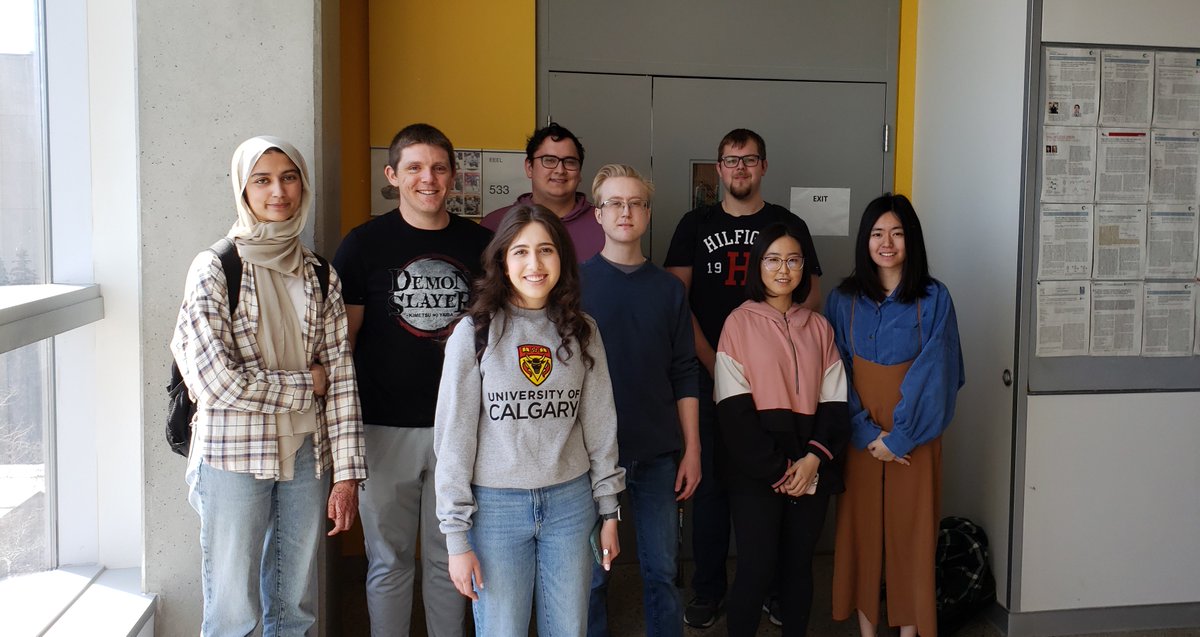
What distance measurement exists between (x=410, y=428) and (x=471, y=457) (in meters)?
0.60

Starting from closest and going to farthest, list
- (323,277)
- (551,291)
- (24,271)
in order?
1. (551,291)
2. (323,277)
3. (24,271)

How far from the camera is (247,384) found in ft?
6.39

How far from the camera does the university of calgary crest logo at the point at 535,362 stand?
194cm

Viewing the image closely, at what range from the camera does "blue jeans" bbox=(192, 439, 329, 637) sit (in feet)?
6.64

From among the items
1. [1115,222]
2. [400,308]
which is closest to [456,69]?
[400,308]

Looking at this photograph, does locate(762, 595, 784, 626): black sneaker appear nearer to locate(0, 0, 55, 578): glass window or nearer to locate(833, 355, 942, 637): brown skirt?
locate(833, 355, 942, 637): brown skirt

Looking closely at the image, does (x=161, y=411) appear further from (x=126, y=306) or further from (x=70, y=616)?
(x=70, y=616)

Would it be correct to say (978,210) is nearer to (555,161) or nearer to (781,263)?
(781,263)

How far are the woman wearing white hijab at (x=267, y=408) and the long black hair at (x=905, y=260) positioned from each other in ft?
5.55

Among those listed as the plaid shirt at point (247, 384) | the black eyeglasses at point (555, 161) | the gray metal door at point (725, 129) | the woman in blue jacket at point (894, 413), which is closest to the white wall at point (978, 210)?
the gray metal door at point (725, 129)

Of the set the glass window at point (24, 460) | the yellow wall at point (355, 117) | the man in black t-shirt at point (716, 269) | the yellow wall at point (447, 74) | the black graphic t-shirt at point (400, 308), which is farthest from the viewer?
the yellow wall at point (447, 74)

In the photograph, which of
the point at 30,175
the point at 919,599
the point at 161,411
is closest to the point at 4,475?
the point at 161,411

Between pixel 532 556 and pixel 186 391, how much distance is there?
38.1 inches

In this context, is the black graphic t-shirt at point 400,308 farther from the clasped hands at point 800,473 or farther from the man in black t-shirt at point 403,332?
the clasped hands at point 800,473
